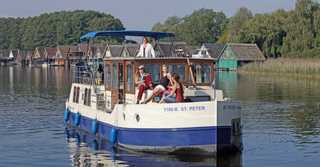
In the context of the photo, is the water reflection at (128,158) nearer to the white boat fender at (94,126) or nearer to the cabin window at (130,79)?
the white boat fender at (94,126)

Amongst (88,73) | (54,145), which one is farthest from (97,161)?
(88,73)

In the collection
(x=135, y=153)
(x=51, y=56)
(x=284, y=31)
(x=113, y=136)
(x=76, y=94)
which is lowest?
(x=135, y=153)

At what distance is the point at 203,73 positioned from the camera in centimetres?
2653

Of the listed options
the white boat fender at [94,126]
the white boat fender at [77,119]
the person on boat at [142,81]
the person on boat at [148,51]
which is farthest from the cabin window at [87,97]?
the person on boat at [142,81]

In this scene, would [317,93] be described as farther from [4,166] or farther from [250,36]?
[250,36]

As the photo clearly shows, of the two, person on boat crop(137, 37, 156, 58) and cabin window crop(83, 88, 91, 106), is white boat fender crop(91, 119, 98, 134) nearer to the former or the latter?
cabin window crop(83, 88, 91, 106)

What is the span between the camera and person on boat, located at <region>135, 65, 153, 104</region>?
24.6 metres

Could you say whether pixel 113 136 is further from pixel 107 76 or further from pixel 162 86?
pixel 107 76

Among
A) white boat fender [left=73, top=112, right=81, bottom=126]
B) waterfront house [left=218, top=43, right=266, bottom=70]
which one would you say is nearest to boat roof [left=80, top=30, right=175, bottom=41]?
white boat fender [left=73, top=112, right=81, bottom=126]

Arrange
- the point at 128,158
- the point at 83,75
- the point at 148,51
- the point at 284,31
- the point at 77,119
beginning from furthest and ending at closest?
the point at 284,31
the point at 83,75
the point at 77,119
the point at 148,51
the point at 128,158

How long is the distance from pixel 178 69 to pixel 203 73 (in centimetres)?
111

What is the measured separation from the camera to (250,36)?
131m

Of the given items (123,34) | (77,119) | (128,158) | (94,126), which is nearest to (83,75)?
(77,119)

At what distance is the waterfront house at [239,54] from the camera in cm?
12338
